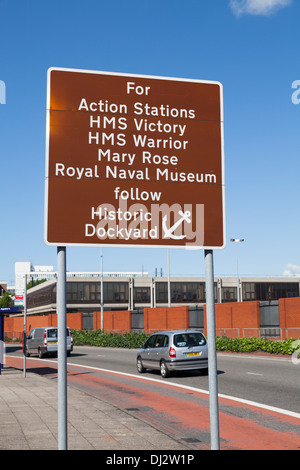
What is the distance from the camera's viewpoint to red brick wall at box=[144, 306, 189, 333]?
161ft

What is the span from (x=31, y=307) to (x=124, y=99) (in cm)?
11005

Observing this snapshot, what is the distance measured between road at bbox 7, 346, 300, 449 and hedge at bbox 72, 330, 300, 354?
127 centimetres

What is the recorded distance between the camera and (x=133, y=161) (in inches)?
199

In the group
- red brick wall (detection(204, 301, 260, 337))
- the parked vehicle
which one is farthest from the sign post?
red brick wall (detection(204, 301, 260, 337))

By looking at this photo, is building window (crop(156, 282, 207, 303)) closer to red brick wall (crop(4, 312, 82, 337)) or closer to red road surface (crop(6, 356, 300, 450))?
red brick wall (crop(4, 312, 82, 337))

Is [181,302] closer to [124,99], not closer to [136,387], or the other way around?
[136,387]

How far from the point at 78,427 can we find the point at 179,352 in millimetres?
10123

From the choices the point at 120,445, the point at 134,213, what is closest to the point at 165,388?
the point at 120,445

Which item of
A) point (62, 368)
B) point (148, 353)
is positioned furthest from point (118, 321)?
point (62, 368)

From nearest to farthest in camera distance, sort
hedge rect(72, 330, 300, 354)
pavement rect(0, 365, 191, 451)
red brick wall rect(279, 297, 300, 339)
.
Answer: pavement rect(0, 365, 191, 451) → hedge rect(72, 330, 300, 354) → red brick wall rect(279, 297, 300, 339)

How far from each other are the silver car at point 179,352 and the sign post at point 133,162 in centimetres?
1529

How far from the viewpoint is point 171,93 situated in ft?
17.2

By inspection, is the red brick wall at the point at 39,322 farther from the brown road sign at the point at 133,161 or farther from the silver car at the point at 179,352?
the brown road sign at the point at 133,161

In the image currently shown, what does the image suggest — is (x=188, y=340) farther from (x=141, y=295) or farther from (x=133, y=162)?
(x=141, y=295)
